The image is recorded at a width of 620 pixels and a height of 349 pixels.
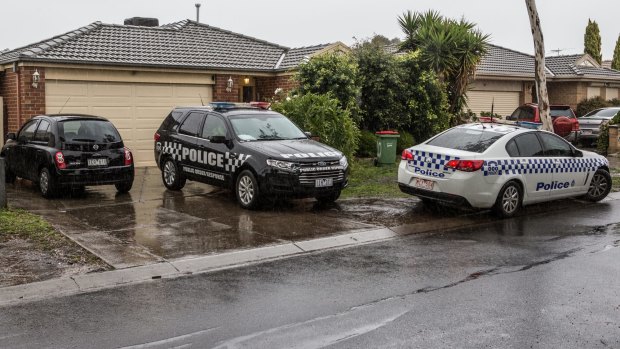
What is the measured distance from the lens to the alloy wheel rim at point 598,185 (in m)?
13.0

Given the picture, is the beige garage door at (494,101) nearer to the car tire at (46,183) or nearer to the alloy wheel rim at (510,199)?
the alloy wheel rim at (510,199)

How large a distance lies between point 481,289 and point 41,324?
408 centimetres

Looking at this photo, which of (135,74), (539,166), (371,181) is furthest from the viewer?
(135,74)

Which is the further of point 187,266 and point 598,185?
point 598,185

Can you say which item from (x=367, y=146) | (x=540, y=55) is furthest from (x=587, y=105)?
(x=367, y=146)

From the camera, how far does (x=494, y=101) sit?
96.6ft

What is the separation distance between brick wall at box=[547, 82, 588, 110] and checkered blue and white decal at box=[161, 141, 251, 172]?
22708 millimetres

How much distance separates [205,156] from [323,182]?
7.84ft

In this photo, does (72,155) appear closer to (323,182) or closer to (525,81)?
(323,182)

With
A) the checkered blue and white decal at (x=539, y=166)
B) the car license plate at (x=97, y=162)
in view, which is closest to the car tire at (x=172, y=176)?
the car license plate at (x=97, y=162)

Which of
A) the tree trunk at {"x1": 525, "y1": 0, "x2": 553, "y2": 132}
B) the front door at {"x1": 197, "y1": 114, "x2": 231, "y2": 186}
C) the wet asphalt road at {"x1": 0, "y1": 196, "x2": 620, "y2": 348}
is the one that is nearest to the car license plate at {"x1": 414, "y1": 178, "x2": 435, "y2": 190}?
the wet asphalt road at {"x1": 0, "y1": 196, "x2": 620, "y2": 348}

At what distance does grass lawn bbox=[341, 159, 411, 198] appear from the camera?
13.4 m

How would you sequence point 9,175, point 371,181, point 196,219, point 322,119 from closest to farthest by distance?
1. point 196,219
2. point 9,175
3. point 322,119
4. point 371,181

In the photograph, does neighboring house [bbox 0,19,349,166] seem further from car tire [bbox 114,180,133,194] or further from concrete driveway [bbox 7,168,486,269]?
car tire [bbox 114,180,133,194]
